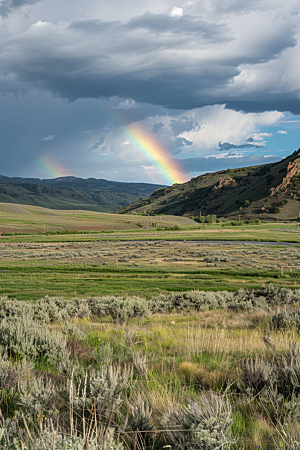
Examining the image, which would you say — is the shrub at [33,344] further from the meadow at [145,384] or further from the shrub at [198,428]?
the shrub at [198,428]

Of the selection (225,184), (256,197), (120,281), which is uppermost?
(225,184)

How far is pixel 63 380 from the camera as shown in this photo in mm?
4648

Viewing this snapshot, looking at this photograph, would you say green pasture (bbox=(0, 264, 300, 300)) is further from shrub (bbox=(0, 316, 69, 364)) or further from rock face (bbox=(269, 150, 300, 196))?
rock face (bbox=(269, 150, 300, 196))

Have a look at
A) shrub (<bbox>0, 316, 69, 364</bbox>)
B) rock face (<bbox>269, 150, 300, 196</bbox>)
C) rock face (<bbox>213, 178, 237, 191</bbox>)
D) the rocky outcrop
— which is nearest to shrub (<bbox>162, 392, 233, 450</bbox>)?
shrub (<bbox>0, 316, 69, 364</bbox>)

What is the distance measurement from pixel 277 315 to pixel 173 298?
871 centimetres

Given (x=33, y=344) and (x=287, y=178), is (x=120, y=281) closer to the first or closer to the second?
(x=33, y=344)

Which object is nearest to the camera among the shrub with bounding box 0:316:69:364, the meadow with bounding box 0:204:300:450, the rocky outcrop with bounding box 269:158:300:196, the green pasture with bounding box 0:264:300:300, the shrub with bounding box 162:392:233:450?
the shrub with bounding box 162:392:233:450

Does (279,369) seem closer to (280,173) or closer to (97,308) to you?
(97,308)

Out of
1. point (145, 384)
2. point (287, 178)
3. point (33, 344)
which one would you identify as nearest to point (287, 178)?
point (287, 178)

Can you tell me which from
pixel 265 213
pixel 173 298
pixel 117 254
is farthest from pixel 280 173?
pixel 173 298

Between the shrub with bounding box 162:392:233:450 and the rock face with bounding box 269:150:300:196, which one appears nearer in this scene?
the shrub with bounding box 162:392:233:450

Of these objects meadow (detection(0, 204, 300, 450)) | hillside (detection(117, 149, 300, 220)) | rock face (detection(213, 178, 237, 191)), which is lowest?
meadow (detection(0, 204, 300, 450))

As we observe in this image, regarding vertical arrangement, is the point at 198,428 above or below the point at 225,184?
below

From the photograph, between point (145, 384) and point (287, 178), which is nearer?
point (145, 384)
